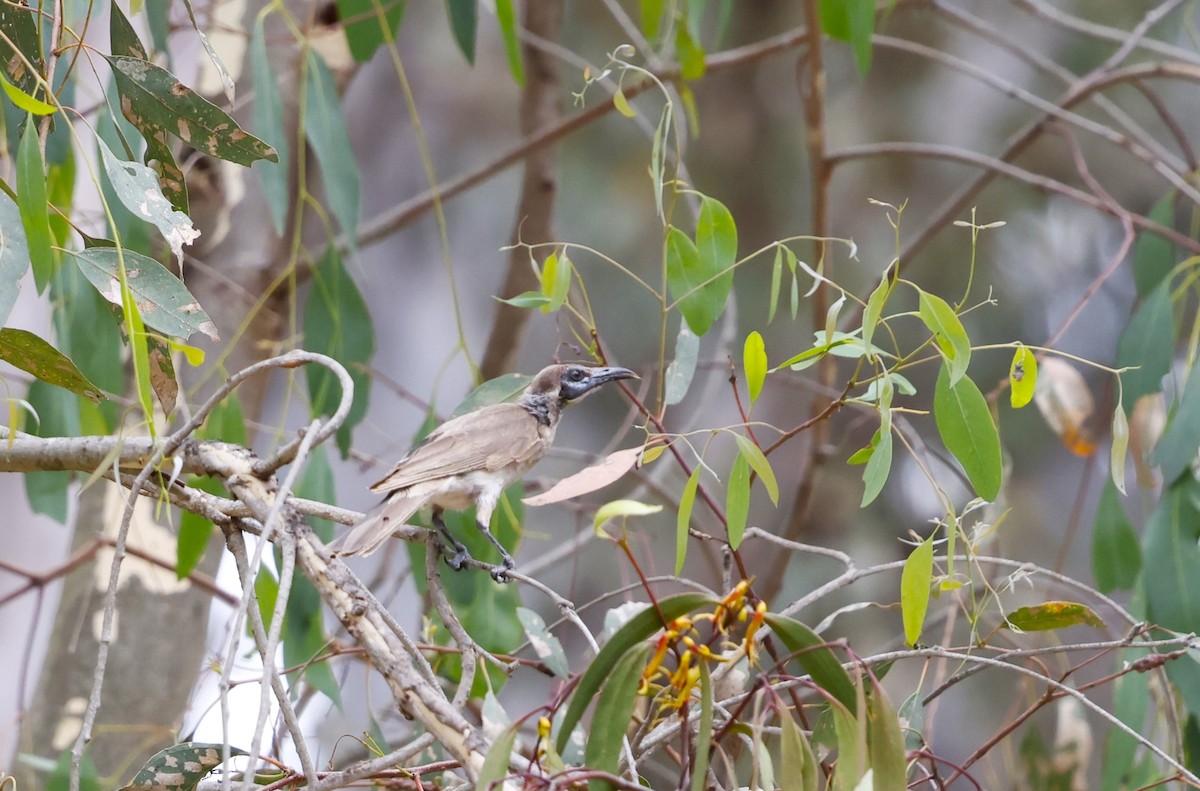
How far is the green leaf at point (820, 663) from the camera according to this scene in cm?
113

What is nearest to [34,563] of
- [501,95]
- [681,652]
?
[501,95]

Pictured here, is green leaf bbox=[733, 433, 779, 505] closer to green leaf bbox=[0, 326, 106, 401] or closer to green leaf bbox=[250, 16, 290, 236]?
green leaf bbox=[0, 326, 106, 401]

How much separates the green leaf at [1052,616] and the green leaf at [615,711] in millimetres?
586

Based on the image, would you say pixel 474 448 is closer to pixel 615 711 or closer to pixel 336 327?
pixel 336 327

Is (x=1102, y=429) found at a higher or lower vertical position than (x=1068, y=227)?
lower

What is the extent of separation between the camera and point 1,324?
3.40 feet

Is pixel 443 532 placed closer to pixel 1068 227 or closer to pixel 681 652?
pixel 681 652

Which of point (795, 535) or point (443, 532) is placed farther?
point (795, 535)

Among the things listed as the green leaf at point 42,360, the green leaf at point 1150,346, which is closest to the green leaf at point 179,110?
the green leaf at point 42,360

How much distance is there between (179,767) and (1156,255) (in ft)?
7.37

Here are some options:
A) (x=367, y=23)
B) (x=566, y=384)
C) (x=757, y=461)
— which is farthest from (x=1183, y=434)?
(x=367, y=23)

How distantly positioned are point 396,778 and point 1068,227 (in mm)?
4619

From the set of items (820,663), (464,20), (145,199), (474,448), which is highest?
(464,20)

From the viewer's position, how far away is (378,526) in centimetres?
179
